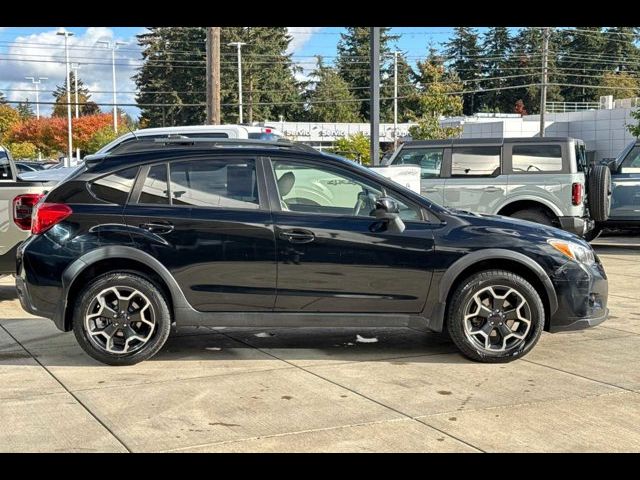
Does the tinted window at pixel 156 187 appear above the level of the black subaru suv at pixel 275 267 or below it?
above

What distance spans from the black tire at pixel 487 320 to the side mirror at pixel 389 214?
0.68m

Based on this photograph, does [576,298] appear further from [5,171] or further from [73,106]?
[73,106]

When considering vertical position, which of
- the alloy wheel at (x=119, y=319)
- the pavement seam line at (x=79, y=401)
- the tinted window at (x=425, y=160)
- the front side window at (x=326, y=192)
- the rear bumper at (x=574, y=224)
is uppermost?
the tinted window at (x=425, y=160)

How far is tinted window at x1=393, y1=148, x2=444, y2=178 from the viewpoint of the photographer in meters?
13.0

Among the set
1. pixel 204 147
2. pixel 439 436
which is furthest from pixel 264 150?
pixel 439 436

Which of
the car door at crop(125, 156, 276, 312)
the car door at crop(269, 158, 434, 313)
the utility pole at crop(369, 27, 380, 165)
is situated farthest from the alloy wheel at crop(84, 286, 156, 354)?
the utility pole at crop(369, 27, 380, 165)

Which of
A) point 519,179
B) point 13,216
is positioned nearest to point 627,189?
point 519,179

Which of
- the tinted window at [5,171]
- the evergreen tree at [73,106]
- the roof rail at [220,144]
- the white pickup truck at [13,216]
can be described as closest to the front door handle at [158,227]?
the roof rail at [220,144]

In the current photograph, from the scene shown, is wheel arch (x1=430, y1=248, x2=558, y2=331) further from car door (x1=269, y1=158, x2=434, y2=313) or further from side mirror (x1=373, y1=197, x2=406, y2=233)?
side mirror (x1=373, y1=197, x2=406, y2=233)

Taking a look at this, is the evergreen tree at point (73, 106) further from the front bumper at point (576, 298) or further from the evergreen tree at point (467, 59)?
the front bumper at point (576, 298)

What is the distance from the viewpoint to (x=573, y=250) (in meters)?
6.31

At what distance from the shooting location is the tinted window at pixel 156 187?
6261mm

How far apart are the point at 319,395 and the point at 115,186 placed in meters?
2.39

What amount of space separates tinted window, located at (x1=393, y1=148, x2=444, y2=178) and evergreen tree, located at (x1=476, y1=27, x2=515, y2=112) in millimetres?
91634
